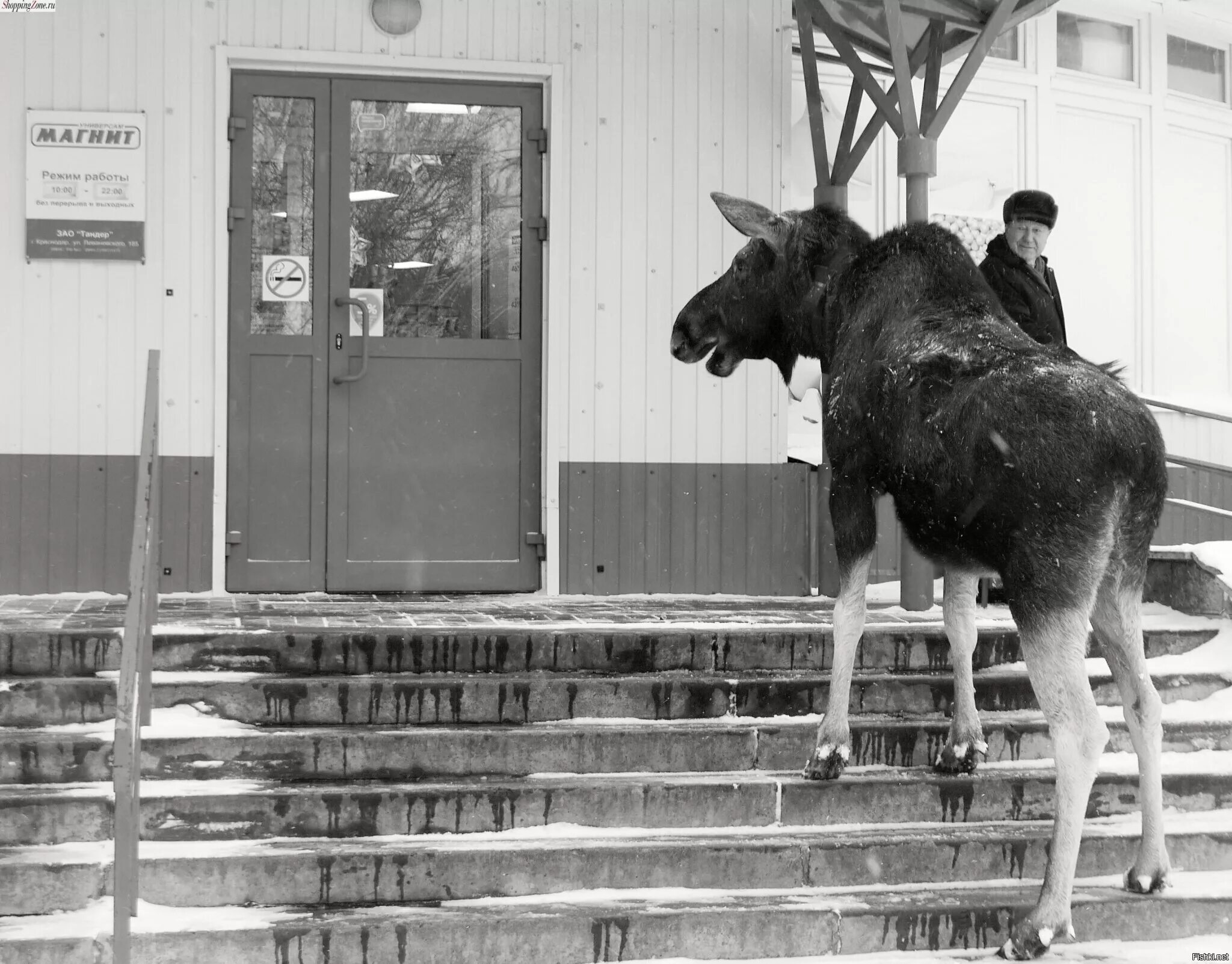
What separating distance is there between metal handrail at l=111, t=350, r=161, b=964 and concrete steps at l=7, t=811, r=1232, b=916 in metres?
0.19

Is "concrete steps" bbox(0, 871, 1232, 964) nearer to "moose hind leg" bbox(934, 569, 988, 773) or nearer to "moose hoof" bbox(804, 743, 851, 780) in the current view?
"moose hoof" bbox(804, 743, 851, 780)

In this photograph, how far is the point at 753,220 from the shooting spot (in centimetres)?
532

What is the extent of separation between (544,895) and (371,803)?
66 cm

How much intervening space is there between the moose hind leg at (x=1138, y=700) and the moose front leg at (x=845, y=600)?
2.55 ft

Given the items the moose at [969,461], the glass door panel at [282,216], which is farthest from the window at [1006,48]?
the moose at [969,461]

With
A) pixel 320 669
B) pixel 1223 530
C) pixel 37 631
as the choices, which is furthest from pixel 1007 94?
pixel 37 631

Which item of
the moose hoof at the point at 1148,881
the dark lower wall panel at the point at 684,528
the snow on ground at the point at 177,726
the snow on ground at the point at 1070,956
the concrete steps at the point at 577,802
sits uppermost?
the dark lower wall panel at the point at 684,528

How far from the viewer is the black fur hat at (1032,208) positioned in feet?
19.2

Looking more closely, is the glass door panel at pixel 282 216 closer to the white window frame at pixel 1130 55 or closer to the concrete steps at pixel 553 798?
the concrete steps at pixel 553 798

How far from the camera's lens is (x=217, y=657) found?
5.61 meters

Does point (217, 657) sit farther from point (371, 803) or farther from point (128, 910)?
point (128, 910)

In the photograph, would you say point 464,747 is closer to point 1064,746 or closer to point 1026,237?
point 1064,746

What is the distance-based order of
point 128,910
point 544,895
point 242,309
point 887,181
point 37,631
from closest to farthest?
point 128,910, point 544,895, point 37,631, point 242,309, point 887,181

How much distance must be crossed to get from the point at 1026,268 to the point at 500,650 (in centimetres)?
264
